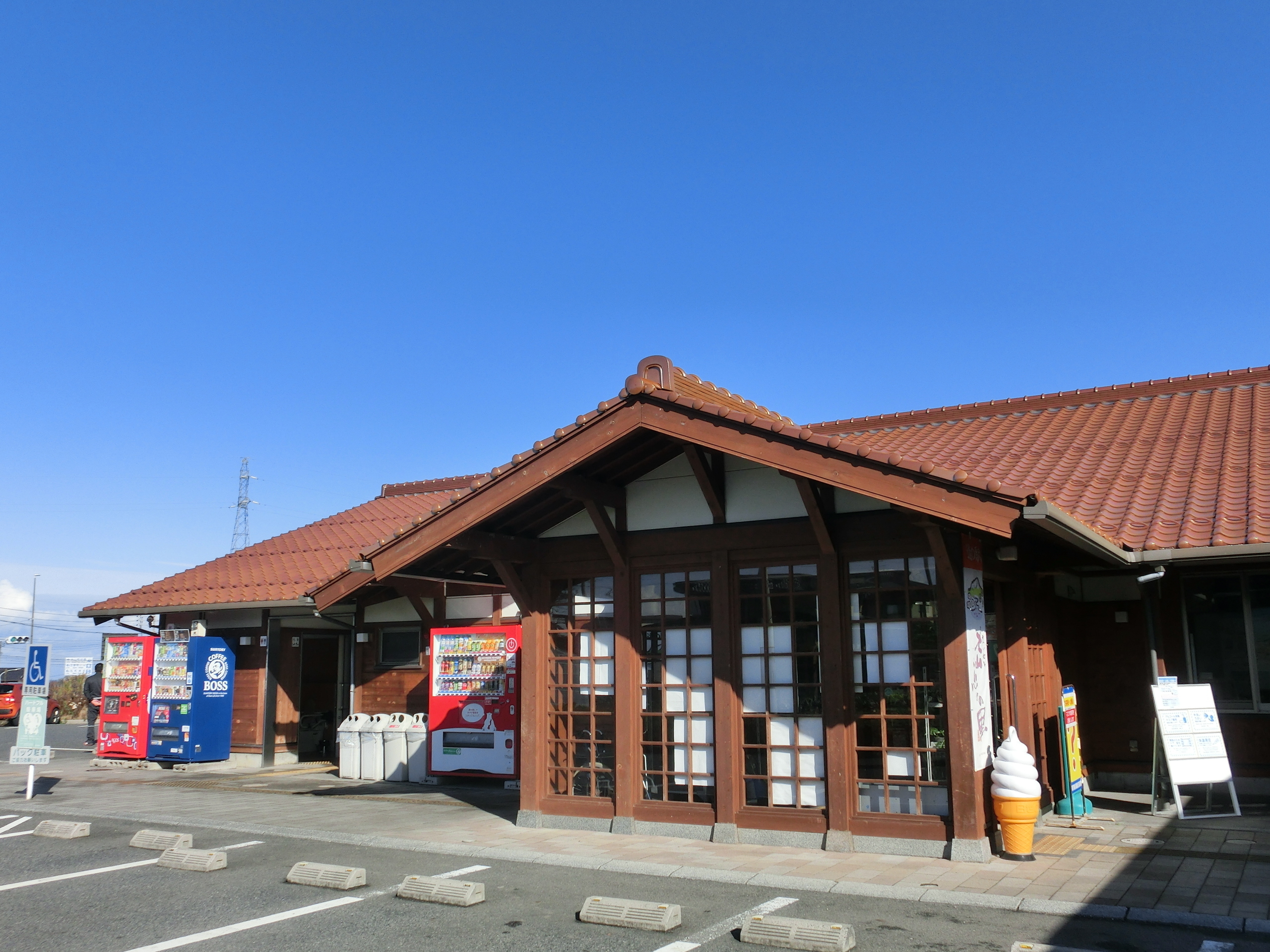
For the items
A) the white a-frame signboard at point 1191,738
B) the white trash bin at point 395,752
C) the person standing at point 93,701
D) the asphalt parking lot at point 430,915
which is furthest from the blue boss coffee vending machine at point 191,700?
the white a-frame signboard at point 1191,738

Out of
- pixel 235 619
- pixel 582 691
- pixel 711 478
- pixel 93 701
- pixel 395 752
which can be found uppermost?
pixel 711 478

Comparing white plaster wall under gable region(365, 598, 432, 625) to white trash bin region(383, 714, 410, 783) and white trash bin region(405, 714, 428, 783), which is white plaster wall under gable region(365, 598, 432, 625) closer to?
white trash bin region(383, 714, 410, 783)

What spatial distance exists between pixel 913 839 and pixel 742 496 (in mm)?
3251

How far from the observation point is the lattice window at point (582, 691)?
969cm

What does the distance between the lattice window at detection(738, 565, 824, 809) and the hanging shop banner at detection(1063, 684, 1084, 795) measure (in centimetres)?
270

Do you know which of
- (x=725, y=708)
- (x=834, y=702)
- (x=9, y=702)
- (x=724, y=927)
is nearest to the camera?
(x=724, y=927)

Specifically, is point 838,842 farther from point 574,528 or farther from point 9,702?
point 9,702

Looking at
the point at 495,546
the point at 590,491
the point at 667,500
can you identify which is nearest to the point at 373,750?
the point at 495,546

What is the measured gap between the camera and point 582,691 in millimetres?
9867

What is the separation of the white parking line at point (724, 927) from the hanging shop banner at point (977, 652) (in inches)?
84.0

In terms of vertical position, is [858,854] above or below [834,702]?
below

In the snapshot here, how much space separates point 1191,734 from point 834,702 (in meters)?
3.91

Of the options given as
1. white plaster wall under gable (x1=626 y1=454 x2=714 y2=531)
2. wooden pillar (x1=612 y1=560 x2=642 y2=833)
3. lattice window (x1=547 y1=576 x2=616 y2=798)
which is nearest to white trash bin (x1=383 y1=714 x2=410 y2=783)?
lattice window (x1=547 y1=576 x2=616 y2=798)

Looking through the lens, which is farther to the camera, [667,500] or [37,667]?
[37,667]
